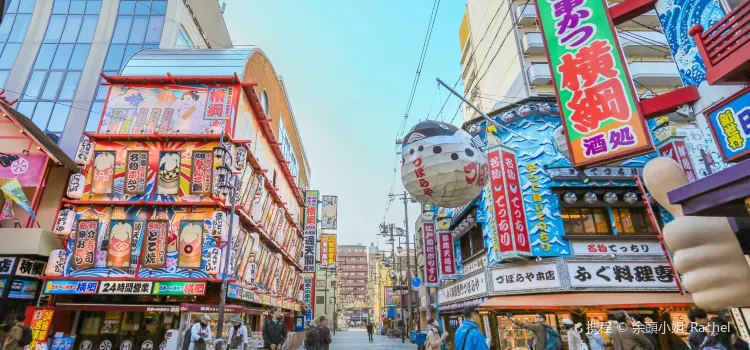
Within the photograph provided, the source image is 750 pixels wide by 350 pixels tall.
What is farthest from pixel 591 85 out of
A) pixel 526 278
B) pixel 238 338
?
pixel 238 338

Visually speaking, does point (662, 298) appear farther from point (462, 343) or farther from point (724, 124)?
point (462, 343)

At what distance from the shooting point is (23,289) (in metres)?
14.4

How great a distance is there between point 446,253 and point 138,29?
2630 centimetres

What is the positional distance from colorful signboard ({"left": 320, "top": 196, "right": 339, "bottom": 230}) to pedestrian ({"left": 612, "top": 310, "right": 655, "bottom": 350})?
3531cm

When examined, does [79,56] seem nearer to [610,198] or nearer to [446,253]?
[446,253]

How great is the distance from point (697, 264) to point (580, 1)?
6.33m

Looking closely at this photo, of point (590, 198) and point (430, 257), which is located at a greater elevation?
point (590, 198)

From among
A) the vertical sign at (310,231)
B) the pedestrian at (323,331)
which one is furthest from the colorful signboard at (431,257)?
the vertical sign at (310,231)

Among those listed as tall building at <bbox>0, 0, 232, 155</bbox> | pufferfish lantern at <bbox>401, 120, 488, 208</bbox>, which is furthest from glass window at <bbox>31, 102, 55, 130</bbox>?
pufferfish lantern at <bbox>401, 120, 488, 208</bbox>

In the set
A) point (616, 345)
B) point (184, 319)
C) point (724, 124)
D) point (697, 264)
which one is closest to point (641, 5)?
point (724, 124)

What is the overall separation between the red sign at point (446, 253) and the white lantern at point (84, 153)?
16292mm

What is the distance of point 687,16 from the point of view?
6492mm

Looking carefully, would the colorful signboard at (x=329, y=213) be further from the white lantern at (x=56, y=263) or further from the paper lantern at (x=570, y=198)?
the paper lantern at (x=570, y=198)

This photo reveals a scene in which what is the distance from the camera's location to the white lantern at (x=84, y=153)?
15.2 meters
